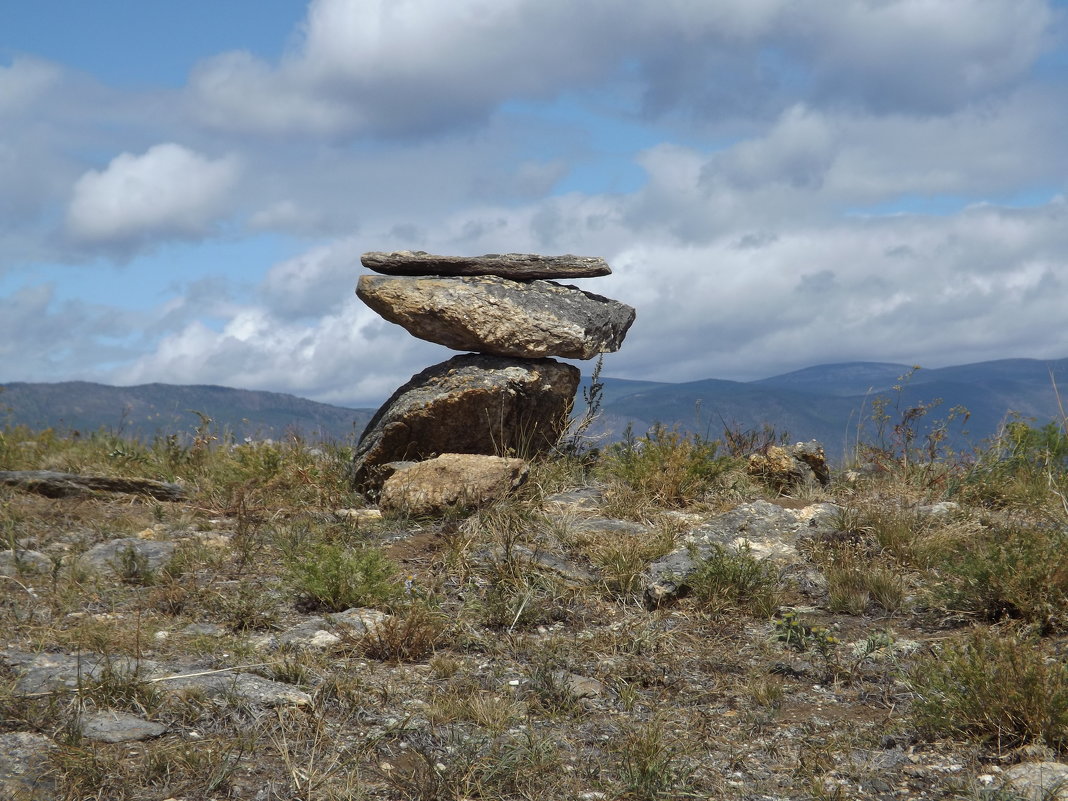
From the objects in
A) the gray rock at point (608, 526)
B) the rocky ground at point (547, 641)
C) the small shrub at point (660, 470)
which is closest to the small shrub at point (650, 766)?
the rocky ground at point (547, 641)

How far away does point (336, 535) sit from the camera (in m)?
8.10

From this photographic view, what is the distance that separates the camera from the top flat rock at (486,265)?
10141mm

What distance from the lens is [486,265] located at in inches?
399

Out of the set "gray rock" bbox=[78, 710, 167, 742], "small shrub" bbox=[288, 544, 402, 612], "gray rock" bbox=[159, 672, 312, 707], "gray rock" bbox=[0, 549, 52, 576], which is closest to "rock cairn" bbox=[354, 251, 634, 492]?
"small shrub" bbox=[288, 544, 402, 612]

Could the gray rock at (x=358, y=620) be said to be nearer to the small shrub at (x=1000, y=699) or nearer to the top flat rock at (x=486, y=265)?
the small shrub at (x=1000, y=699)

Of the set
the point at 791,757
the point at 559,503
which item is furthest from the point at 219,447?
the point at 791,757

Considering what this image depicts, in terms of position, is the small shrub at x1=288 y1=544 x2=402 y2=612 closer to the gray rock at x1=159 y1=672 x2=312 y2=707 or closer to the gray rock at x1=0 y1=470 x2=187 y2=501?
the gray rock at x1=159 y1=672 x2=312 y2=707

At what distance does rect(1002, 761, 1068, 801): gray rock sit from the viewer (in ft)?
12.6

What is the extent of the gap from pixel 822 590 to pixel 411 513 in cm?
374

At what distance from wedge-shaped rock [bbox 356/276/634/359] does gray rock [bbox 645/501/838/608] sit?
2.48 metres

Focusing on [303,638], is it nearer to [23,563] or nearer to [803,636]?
[23,563]

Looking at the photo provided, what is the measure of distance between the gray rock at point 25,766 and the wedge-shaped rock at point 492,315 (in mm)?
5923

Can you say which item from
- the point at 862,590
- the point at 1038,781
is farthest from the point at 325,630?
the point at 1038,781

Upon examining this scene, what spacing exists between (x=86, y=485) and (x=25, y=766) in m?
6.33
